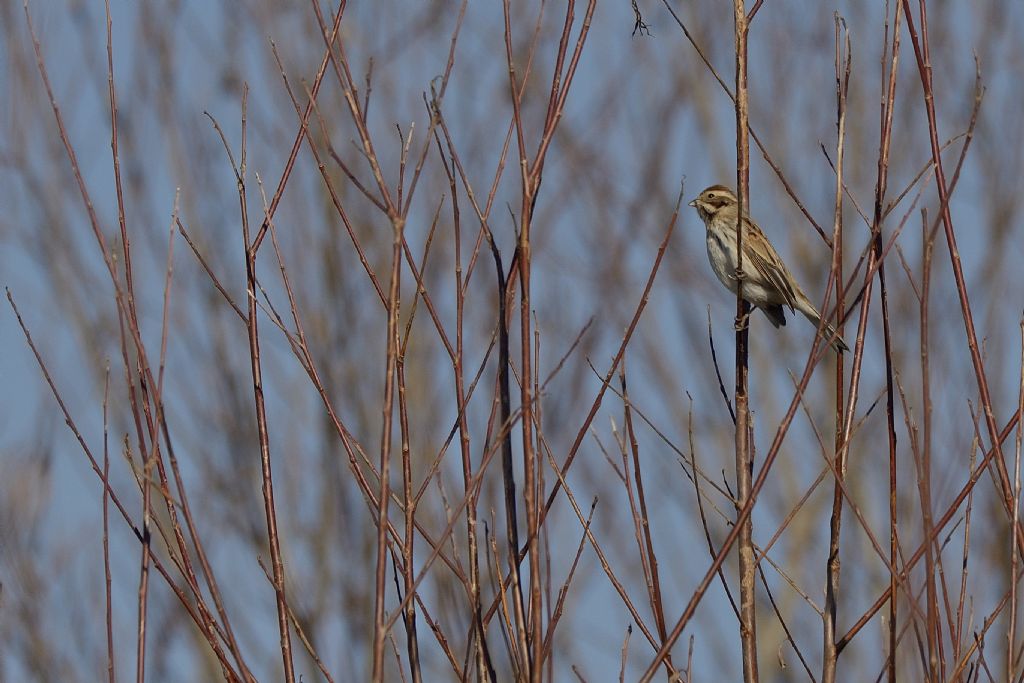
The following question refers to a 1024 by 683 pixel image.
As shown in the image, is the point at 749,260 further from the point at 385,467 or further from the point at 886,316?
the point at 385,467

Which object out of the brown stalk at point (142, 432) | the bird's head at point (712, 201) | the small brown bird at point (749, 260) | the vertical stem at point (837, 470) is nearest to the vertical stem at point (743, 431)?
the vertical stem at point (837, 470)

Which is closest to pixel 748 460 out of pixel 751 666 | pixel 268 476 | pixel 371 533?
pixel 751 666

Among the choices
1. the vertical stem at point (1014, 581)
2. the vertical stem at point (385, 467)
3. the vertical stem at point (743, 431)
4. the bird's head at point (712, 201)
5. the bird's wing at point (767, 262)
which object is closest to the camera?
the vertical stem at point (385, 467)

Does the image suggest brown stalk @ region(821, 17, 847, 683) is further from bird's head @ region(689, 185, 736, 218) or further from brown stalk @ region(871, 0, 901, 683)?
bird's head @ region(689, 185, 736, 218)

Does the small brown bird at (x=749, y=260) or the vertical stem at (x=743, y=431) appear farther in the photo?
the small brown bird at (x=749, y=260)

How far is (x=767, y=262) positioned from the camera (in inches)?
220

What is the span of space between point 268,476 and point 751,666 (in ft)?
3.29

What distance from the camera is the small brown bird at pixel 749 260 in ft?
18.3

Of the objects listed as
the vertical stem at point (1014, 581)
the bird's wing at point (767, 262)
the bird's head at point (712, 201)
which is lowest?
the vertical stem at point (1014, 581)

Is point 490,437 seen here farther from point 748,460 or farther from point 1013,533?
point 1013,533

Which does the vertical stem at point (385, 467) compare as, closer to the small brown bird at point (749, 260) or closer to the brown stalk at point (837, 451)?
the brown stalk at point (837, 451)

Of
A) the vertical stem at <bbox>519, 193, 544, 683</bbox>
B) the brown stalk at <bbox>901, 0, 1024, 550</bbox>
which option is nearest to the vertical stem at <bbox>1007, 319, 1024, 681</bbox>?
the brown stalk at <bbox>901, 0, 1024, 550</bbox>

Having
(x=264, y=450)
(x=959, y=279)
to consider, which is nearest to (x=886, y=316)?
(x=959, y=279)

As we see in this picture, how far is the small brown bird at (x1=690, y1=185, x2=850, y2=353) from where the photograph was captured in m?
5.58
